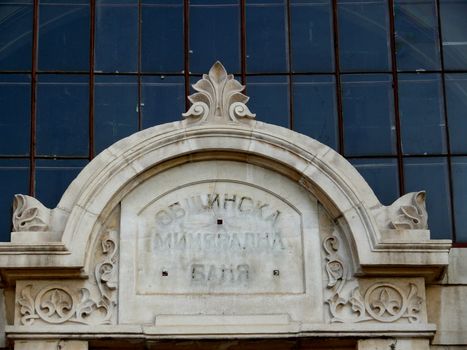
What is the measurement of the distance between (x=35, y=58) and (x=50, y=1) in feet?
2.98

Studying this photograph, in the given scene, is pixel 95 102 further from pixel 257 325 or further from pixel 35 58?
pixel 257 325

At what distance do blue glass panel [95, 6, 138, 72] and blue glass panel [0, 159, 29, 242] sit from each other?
5.67 feet

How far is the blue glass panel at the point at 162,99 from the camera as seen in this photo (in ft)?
72.8

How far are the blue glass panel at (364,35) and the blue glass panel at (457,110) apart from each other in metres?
0.89

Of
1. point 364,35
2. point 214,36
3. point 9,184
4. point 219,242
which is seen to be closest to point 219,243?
point 219,242

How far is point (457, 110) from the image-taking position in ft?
73.6

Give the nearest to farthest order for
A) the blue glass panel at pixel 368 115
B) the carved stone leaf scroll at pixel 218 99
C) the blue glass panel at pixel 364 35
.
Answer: the carved stone leaf scroll at pixel 218 99 → the blue glass panel at pixel 368 115 → the blue glass panel at pixel 364 35

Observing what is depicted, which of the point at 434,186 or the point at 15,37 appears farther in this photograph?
the point at 15,37

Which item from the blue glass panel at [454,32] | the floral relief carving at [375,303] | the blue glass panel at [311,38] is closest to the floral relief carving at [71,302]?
the floral relief carving at [375,303]

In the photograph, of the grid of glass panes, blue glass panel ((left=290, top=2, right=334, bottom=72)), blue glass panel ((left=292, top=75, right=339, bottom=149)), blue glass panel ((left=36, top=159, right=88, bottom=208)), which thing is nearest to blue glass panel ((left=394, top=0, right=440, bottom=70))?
the grid of glass panes

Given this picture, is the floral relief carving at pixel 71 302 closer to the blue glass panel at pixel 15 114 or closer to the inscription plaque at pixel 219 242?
the inscription plaque at pixel 219 242

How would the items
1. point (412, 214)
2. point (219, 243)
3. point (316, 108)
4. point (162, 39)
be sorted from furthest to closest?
point (162, 39), point (316, 108), point (219, 243), point (412, 214)

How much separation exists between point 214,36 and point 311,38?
1300 millimetres

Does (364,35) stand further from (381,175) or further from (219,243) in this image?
(219,243)
